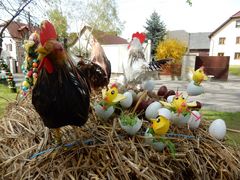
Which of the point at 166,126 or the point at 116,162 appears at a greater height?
the point at 166,126

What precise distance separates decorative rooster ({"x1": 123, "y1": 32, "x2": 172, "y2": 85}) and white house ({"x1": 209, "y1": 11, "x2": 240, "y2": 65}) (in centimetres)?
2114

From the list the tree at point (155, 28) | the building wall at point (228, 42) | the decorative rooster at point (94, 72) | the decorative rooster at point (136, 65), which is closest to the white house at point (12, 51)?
the decorative rooster at point (136, 65)

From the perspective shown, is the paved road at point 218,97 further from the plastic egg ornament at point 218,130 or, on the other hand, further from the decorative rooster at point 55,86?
the decorative rooster at point 55,86

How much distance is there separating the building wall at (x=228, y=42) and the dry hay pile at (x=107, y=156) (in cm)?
2194

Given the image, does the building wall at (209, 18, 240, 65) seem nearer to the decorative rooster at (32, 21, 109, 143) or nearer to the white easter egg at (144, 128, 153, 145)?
the white easter egg at (144, 128, 153, 145)

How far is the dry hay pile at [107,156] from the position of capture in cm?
65

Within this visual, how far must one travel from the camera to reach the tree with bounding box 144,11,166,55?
46.1 feet

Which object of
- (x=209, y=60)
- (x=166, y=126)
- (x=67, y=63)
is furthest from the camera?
(x=209, y=60)

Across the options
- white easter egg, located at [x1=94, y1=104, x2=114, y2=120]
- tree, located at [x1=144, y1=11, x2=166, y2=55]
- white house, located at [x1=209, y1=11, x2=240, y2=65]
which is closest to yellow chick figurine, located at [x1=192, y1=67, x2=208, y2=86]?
white easter egg, located at [x1=94, y1=104, x2=114, y2=120]

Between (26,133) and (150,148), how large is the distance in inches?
20.4

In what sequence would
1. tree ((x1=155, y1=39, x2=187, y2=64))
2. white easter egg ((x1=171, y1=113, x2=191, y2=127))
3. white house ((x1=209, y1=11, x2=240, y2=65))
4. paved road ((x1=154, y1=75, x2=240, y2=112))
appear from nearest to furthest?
white easter egg ((x1=171, y1=113, x2=191, y2=127)) < paved road ((x1=154, y1=75, x2=240, y2=112)) < tree ((x1=155, y1=39, x2=187, y2=64)) < white house ((x1=209, y1=11, x2=240, y2=65))

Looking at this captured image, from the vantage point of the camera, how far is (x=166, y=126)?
710mm

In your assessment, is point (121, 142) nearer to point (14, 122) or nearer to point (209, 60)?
point (14, 122)

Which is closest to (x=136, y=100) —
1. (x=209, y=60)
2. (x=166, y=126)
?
(x=166, y=126)
